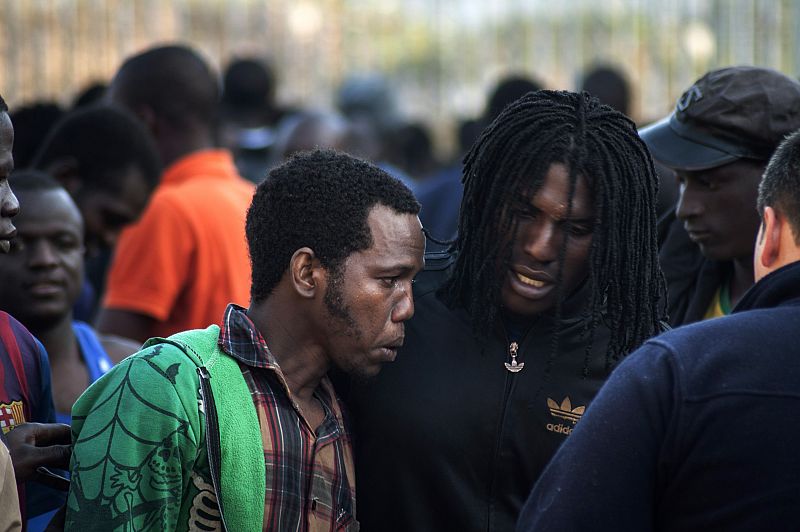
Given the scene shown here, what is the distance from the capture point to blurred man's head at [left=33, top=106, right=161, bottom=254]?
4668 mm

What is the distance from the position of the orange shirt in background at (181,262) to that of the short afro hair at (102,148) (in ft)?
0.57

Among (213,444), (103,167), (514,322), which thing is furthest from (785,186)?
(103,167)

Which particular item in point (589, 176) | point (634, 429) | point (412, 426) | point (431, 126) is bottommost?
point (431, 126)

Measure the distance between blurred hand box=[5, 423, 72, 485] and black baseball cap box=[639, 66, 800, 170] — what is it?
2.07 metres

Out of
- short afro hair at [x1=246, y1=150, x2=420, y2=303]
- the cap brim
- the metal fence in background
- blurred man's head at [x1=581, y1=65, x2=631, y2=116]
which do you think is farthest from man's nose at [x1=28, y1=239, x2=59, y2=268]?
the metal fence in background

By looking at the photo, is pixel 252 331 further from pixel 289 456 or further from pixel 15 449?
pixel 15 449

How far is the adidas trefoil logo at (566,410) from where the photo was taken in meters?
2.90

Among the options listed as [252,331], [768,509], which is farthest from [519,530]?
[252,331]

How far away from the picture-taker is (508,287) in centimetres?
300

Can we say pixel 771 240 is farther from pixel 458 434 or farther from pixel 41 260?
pixel 41 260

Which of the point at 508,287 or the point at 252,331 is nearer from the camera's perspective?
the point at 252,331

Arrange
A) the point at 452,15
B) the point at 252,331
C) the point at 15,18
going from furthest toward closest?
the point at 452,15, the point at 15,18, the point at 252,331

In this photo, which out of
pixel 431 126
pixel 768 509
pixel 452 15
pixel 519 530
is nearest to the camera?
pixel 768 509

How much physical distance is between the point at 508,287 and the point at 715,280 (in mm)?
1184
